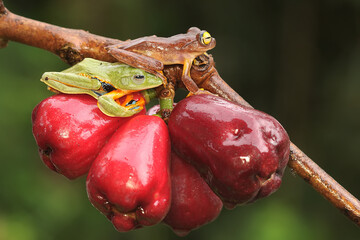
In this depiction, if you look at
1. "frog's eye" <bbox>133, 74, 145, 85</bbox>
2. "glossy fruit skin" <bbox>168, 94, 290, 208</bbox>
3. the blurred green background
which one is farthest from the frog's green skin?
the blurred green background

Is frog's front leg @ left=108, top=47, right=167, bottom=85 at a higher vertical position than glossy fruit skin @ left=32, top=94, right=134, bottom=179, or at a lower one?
higher

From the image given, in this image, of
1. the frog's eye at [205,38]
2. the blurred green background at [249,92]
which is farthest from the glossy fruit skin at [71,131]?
the blurred green background at [249,92]

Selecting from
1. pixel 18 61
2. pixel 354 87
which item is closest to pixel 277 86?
pixel 354 87

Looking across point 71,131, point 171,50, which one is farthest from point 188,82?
point 71,131

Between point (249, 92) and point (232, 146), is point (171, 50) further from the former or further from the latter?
point (249, 92)

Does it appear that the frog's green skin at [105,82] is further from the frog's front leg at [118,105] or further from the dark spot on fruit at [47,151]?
the dark spot on fruit at [47,151]

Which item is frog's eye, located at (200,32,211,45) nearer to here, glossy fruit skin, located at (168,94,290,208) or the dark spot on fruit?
glossy fruit skin, located at (168,94,290,208)
